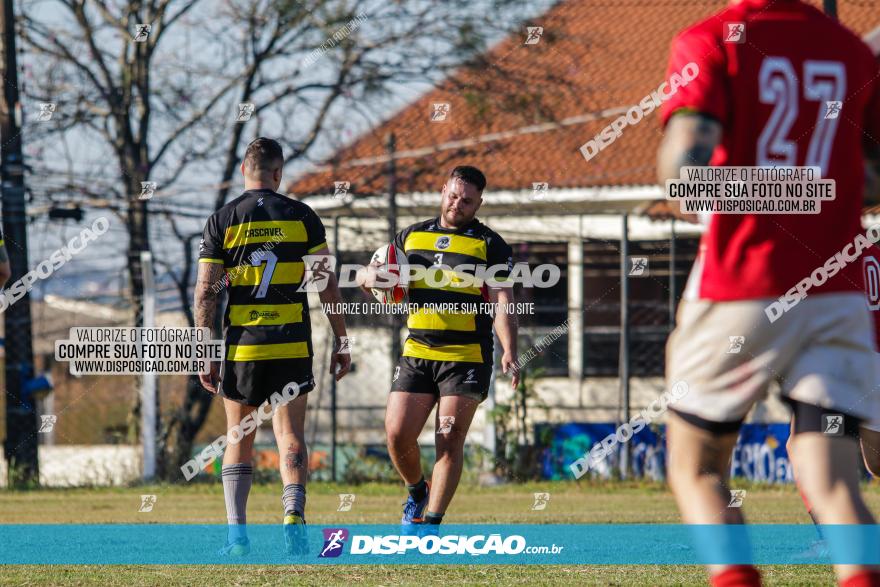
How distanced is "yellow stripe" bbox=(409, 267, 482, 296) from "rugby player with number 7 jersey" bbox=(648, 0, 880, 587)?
432cm

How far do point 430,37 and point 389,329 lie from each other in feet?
14.2

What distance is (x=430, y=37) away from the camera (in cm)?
1767

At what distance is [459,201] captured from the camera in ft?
26.0

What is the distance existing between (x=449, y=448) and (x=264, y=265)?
155 cm

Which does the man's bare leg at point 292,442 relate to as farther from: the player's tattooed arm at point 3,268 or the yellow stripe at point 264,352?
the player's tattooed arm at point 3,268

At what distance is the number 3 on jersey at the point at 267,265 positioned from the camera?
7.03m

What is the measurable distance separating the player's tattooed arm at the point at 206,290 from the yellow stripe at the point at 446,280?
126cm

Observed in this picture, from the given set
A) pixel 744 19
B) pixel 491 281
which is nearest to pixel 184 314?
pixel 491 281

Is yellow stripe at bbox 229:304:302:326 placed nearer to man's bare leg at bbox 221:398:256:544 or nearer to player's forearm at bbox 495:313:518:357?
man's bare leg at bbox 221:398:256:544

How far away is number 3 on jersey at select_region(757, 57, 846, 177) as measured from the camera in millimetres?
3459

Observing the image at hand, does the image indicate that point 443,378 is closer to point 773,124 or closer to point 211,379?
point 211,379

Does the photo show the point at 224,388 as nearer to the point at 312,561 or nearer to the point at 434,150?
the point at 312,561

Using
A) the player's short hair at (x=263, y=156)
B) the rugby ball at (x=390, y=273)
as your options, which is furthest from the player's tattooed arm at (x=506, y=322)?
the player's short hair at (x=263, y=156)

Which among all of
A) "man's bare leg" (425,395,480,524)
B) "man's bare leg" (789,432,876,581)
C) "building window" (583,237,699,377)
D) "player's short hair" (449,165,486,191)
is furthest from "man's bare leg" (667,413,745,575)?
"building window" (583,237,699,377)
